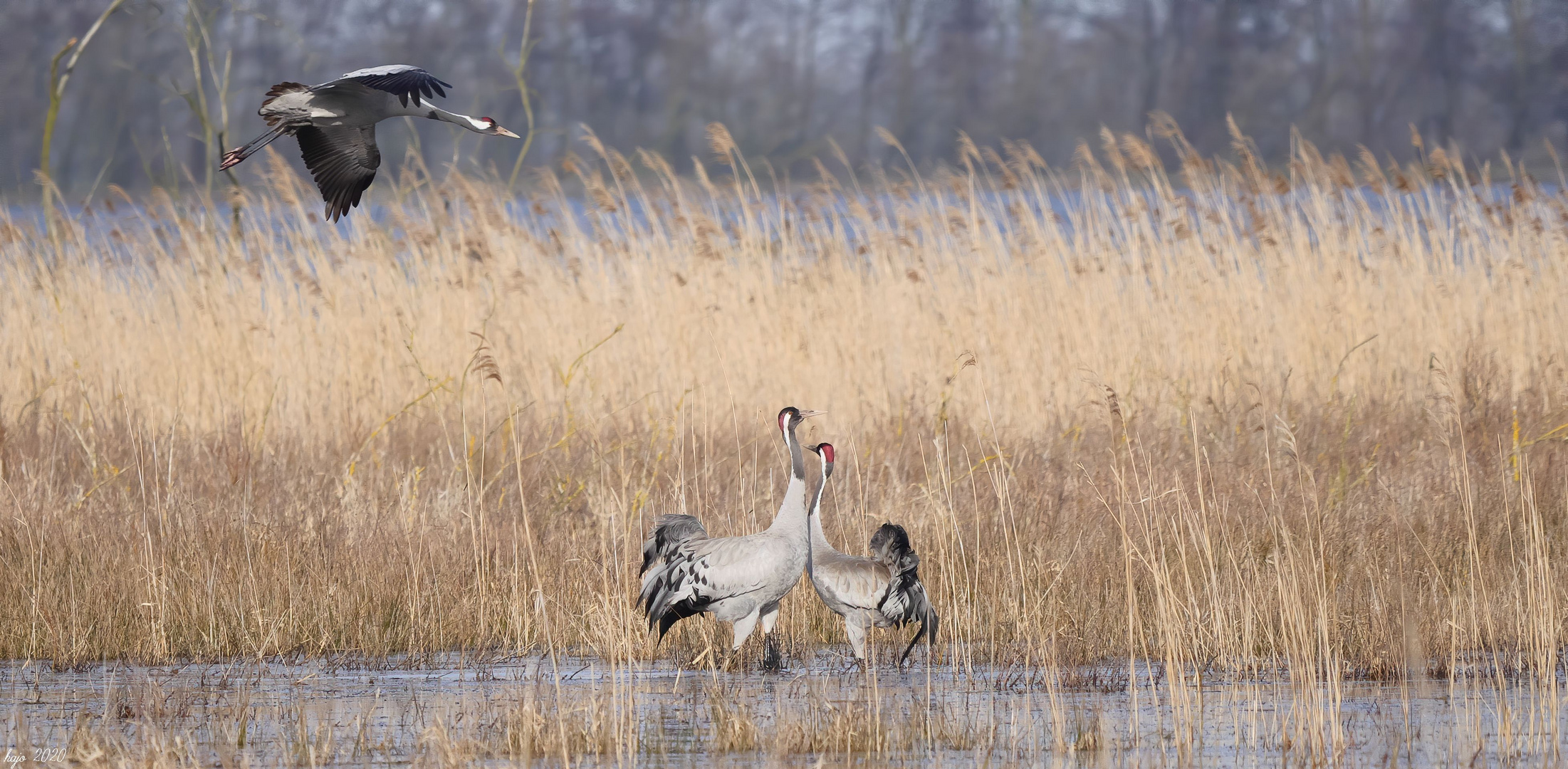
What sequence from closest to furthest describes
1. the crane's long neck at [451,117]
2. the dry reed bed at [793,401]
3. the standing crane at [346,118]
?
1. the standing crane at [346,118]
2. the crane's long neck at [451,117]
3. the dry reed bed at [793,401]

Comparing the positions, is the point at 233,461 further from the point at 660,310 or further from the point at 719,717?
the point at 719,717

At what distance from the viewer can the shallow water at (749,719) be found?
3.94m

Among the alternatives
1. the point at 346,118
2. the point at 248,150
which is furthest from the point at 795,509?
the point at 248,150

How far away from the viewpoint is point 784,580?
5.07m

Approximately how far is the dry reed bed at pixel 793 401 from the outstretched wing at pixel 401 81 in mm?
1318

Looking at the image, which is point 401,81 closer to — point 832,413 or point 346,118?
point 346,118

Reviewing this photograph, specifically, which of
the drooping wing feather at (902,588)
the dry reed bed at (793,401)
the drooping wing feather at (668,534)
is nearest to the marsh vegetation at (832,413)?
the dry reed bed at (793,401)

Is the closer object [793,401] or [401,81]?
[401,81]

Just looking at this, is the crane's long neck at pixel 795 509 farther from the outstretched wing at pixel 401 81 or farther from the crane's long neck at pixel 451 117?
the outstretched wing at pixel 401 81

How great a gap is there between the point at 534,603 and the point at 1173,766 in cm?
261

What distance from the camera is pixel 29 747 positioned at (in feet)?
12.2

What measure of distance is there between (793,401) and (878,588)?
12.7ft

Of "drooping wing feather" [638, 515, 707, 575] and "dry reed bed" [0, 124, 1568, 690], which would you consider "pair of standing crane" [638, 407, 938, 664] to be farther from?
"dry reed bed" [0, 124, 1568, 690]

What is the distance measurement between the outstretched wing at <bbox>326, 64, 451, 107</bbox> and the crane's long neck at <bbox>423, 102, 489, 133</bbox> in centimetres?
7
